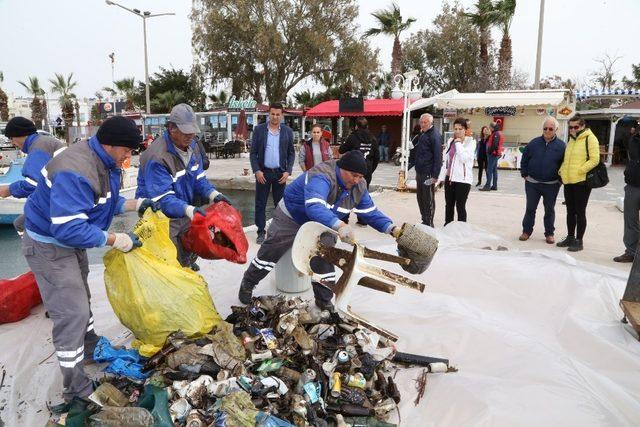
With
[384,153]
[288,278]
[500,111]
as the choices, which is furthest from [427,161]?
[384,153]

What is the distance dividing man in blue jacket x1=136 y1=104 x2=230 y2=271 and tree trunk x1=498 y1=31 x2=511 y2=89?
2248 cm

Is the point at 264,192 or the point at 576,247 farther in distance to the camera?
the point at 264,192

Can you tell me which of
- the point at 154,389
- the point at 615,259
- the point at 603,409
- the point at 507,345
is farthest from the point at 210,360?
the point at 615,259

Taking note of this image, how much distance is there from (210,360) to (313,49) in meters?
24.1

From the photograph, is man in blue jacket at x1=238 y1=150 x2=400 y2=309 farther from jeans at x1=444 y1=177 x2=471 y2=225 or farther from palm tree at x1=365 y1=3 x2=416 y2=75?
palm tree at x1=365 y1=3 x2=416 y2=75

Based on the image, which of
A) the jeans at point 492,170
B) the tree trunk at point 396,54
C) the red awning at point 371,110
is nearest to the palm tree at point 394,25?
the tree trunk at point 396,54

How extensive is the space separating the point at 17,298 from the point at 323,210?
92.1 inches

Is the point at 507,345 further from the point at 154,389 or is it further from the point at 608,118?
the point at 608,118

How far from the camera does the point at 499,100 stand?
15914 mm

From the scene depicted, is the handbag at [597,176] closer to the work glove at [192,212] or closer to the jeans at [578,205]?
the jeans at [578,205]

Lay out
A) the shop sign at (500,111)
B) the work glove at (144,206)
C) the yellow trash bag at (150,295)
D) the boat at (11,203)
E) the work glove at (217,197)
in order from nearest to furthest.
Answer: the yellow trash bag at (150,295) → the work glove at (144,206) → the work glove at (217,197) → the boat at (11,203) → the shop sign at (500,111)

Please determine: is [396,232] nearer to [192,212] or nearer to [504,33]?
[192,212]

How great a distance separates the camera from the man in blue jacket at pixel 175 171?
10.5 feet

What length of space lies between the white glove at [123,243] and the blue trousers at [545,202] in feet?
16.2
